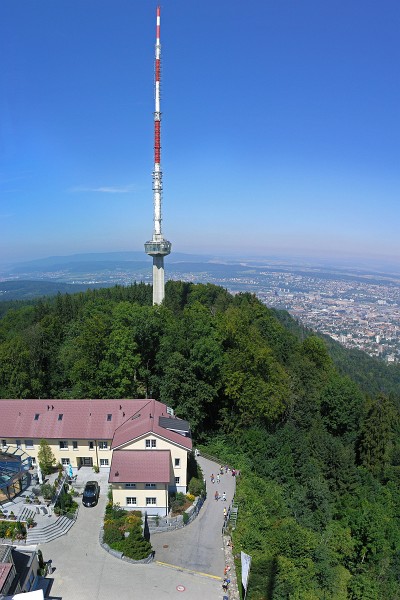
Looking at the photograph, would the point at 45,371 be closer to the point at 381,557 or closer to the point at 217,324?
the point at 217,324

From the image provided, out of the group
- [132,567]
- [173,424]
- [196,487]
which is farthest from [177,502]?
[132,567]

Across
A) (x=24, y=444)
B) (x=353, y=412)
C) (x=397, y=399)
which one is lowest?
(x=397, y=399)

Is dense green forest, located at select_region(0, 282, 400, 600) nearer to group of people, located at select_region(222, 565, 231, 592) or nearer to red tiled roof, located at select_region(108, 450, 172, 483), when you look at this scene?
group of people, located at select_region(222, 565, 231, 592)

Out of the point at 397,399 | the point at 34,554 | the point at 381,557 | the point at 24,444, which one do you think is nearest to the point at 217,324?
the point at 24,444

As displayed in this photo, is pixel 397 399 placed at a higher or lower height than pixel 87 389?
lower

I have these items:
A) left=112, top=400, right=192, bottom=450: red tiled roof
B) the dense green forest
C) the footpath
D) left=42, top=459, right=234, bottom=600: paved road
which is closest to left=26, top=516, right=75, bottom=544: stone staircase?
left=42, top=459, right=234, bottom=600: paved road
